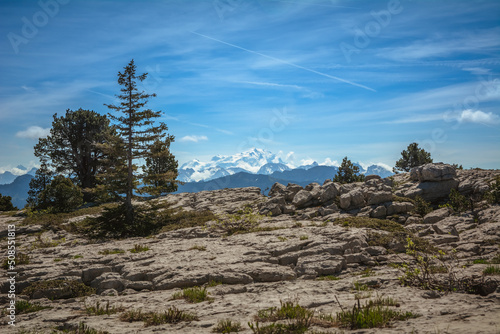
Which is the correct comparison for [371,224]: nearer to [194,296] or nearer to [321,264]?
[321,264]

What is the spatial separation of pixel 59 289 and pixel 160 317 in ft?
22.2

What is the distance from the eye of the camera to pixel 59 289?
12633 millimetres

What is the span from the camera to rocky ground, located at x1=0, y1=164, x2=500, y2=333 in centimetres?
834

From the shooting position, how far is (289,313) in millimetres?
8039

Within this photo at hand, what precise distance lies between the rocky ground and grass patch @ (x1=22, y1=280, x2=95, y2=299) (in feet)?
0.26

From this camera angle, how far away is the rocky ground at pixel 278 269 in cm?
834

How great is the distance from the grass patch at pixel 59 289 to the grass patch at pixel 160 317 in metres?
4.93

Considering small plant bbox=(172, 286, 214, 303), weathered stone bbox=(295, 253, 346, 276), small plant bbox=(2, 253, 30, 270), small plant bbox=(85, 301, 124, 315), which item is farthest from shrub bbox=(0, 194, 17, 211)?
weathered stone bbox=(295, 253, 346, 276)

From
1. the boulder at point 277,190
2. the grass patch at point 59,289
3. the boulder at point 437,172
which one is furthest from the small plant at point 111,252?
the boulder at point 437,172

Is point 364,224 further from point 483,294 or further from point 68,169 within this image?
point 68,169

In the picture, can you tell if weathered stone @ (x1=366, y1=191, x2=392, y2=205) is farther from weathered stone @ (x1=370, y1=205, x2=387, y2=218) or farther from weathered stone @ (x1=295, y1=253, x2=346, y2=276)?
weathered stone @ (x1=295, y1=253, x2=346, y2=276)

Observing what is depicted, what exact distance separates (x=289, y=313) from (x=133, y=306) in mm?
5695

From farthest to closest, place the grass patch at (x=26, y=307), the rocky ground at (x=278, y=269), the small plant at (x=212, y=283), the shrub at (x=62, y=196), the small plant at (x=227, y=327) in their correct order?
the shrub at (x=62, y=196) < the small plant at (x=212, y=283) < the grass patch at (x=26, y=307) < the rocky ground at (x=278, y=269) < the small plant at (x=227, y=327)

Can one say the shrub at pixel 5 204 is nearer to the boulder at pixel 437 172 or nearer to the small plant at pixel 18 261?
the small plant at pixel 18 261
